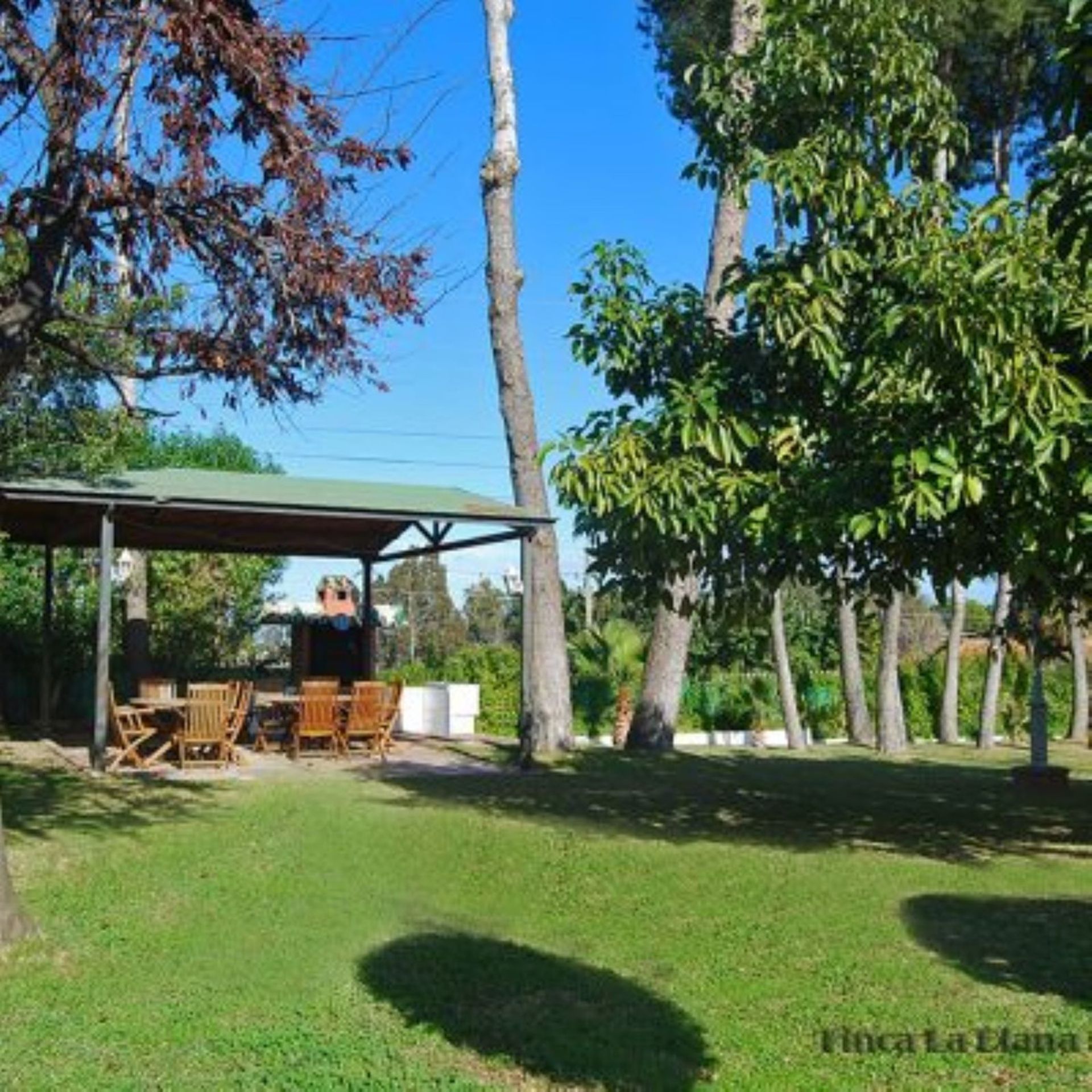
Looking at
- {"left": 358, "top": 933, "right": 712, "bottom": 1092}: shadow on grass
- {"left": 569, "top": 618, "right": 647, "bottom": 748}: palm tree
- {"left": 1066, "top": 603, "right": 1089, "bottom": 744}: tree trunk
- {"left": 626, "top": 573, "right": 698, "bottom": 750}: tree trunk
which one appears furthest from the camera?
{"left": 1066, "top": 603, "right": 1089, "bottom": 744}: tree trunk

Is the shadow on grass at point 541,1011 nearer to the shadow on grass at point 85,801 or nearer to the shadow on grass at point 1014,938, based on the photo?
the shadow on grass at point 1014,938

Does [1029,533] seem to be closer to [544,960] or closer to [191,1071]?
[544,960]

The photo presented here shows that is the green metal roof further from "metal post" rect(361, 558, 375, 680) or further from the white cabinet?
the white cabinet

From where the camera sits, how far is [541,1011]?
6145mm

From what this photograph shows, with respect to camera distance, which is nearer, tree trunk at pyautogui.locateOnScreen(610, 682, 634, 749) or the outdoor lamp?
the outdoor lamp

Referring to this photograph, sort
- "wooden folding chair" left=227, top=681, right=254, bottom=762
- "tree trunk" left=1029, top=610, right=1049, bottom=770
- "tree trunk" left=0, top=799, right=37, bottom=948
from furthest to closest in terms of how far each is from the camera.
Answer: "tree trunk" left=1029, top=610, right=1049, bottom=770 → "wooden folding chair" left=227, top=681, right=254, bottom=762 → "tree trunk" left=0, top=799, right=37, bottom=948

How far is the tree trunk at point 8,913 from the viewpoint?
695 cm

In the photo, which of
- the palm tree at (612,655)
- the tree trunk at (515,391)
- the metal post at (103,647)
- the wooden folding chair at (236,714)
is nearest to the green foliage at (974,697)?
the palm tree at (612,655)

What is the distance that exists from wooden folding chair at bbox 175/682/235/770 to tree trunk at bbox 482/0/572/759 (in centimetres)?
427

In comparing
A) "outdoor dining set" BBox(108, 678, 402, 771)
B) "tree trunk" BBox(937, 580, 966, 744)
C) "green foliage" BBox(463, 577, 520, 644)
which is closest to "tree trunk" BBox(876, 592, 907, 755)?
"tree trunk" BBox(937, 580, 966, 744)

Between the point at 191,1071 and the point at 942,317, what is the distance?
5574 millimetres

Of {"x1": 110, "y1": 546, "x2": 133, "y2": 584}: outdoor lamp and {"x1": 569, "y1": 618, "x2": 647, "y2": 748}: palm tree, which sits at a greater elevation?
{"x1": 110, "y1": 546, "x2": 133, "y2": 584}: outdoor lamp

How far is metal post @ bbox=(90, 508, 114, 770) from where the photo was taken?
581 inches

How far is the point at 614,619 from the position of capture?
28.0 meters
